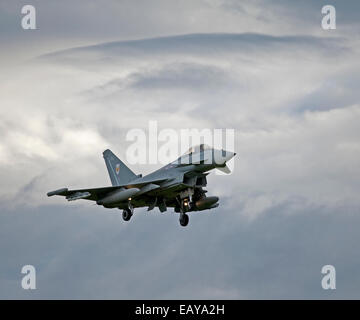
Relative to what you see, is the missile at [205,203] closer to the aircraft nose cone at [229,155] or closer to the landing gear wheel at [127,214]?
the landing gear wheel at [127,214]

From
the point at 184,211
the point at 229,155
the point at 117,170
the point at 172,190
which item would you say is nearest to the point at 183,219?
the point at 184,211

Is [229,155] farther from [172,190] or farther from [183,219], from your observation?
[183,219]

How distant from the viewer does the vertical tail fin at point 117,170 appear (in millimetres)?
82250

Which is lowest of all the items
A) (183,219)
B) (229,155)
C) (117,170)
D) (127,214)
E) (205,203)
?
(183,219)

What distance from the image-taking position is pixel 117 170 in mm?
83625

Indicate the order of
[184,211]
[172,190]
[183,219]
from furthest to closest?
1. [183,219]
2. [184,211]
3. [172,190]

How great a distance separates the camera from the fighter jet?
7306cm

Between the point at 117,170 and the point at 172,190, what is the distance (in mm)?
10757

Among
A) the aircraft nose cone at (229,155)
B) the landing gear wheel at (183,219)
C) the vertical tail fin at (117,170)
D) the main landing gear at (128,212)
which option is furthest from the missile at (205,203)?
the vertical tail fin at (117,170)

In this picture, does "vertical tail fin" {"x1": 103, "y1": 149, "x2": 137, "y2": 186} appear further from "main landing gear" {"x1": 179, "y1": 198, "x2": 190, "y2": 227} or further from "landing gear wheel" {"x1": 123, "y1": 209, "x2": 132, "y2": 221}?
"main landing gear" {"x1": 179, "y1": 198, "x2": 190, "y2": 227}

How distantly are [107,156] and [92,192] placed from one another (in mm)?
10584

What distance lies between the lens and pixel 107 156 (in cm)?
8581
